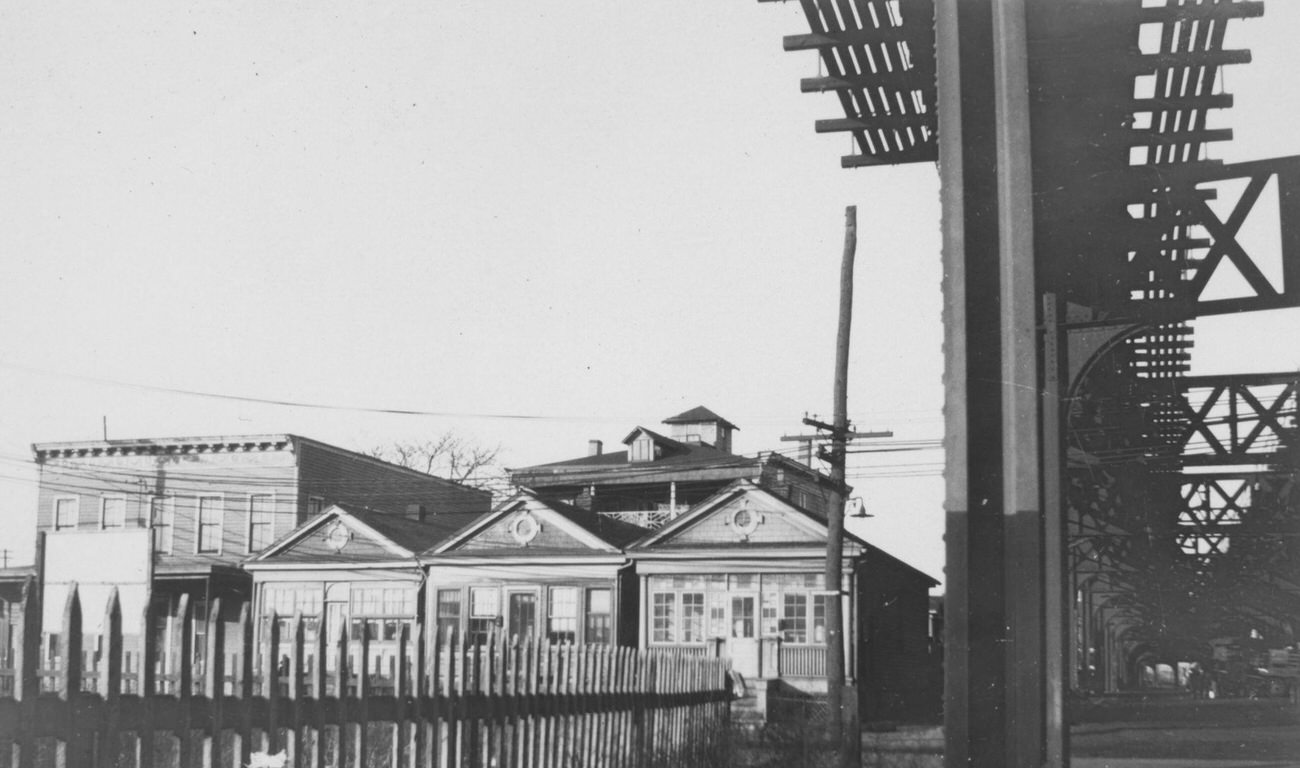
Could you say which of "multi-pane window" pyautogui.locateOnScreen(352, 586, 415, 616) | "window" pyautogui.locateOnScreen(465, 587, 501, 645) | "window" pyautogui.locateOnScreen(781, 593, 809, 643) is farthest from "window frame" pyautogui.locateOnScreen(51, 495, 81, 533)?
"window" pyautogui.locateOnScreen(781, 593, 809, 643)

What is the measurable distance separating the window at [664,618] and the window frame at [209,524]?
1952 cm

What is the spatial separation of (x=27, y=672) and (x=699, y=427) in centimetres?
5822

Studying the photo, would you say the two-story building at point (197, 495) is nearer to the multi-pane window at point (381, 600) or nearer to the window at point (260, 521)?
the window at point (260, 521)

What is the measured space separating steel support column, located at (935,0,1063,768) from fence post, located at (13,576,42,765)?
288 centimetres

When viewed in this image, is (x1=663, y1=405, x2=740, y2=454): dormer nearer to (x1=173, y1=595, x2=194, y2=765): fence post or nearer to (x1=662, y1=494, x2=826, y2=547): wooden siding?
(x1=662, y1=494, x2=826, y2=547): wooden siding

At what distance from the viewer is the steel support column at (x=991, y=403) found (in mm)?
3906

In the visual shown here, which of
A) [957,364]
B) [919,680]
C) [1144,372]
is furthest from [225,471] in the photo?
[957,364]

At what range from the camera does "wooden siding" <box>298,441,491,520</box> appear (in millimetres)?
49375

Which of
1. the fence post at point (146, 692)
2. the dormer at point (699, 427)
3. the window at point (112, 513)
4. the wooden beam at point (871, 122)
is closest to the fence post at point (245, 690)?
the fence post at point (146, 692)

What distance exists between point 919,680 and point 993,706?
41.4 metres

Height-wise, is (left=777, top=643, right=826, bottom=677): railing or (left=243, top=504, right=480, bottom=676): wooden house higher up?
(left=243, top=504, right=480, bottom=676): wooden house

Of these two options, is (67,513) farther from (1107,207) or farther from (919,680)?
(1107,207)

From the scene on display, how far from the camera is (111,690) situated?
4.41 metres

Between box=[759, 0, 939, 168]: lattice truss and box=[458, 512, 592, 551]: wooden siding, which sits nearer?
box=[759, 0, 939, 168]: lattice truss
